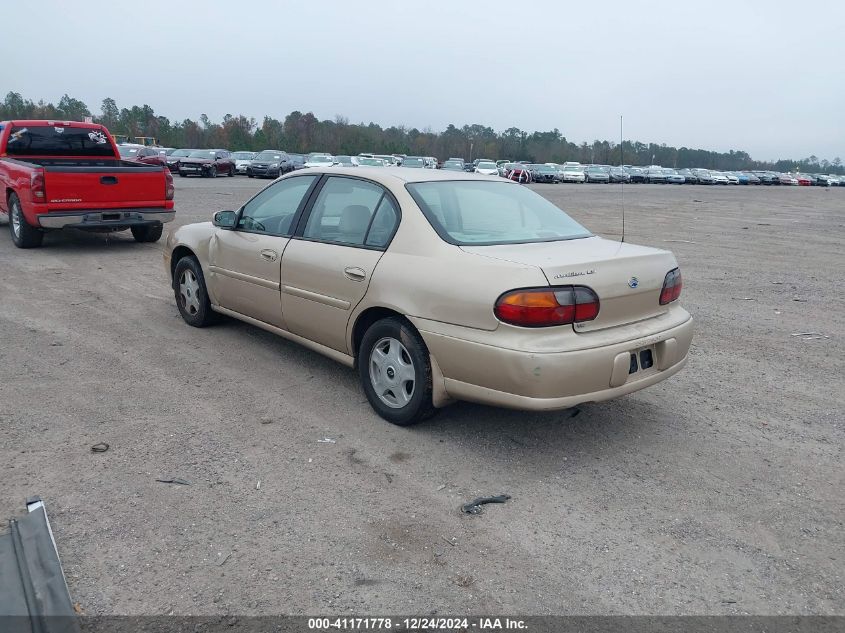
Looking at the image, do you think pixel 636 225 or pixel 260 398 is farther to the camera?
pixel 636 225

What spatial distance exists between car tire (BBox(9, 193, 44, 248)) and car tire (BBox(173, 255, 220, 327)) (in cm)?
525

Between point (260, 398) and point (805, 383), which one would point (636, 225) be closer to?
point (805, 383)

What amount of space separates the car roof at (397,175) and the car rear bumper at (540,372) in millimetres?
1214

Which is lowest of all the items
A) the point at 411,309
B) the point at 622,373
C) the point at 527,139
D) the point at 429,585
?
the point at 429,585

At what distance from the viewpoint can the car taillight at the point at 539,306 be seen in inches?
148

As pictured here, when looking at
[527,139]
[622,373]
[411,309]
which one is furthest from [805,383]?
[527,139]

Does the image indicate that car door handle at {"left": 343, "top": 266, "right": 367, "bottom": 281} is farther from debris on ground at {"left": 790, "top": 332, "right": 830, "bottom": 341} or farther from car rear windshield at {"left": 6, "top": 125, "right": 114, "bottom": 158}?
car rear windshield at {"left": 6, "top": 125, "right": 114, "bottom": 158}

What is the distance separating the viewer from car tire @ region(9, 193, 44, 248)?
10602 millimetres

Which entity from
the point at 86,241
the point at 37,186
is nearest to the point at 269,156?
the point at 86,241

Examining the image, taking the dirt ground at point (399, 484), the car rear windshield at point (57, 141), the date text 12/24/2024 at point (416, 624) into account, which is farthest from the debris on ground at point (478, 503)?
the car rear windshield at point (57, 141)

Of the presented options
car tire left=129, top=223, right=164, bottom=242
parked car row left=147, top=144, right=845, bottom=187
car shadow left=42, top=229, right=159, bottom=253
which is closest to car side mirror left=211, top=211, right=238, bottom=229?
car shadow left=42, top=229, right=159, bottom=253

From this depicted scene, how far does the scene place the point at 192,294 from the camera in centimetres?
652

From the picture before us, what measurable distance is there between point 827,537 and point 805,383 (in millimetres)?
→ 2458

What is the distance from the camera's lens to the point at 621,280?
405 cm
